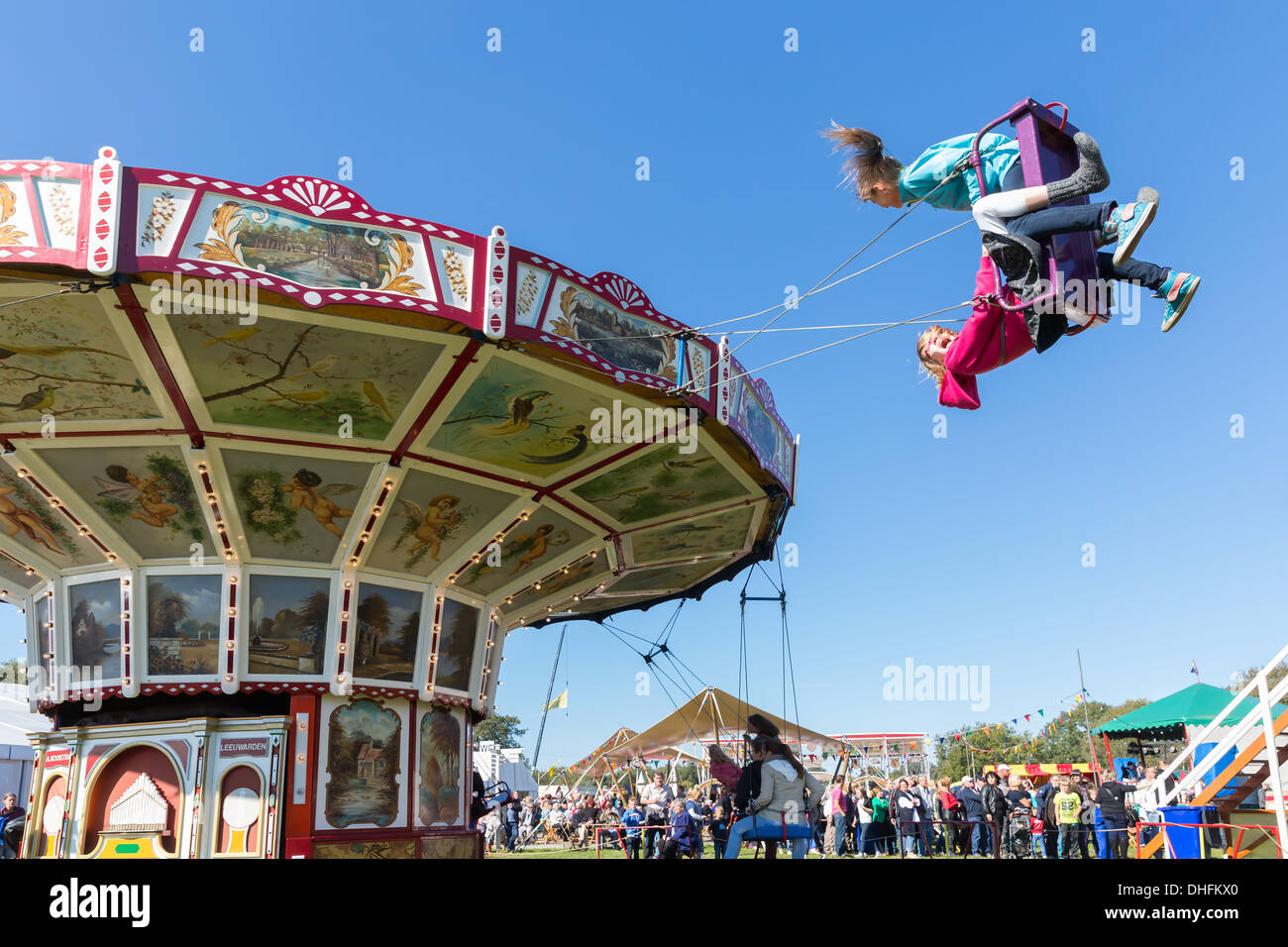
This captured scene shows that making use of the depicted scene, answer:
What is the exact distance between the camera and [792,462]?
1427cm

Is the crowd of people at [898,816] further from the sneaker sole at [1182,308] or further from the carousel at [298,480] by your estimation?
the sneaker sole at [1182,308]

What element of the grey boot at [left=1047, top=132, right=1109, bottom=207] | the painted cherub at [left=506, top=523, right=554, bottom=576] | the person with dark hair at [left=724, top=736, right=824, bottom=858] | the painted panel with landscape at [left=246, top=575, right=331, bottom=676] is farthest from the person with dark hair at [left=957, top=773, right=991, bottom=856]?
the grey boot at [left=1047, top=132, right=1109, bottom=207]

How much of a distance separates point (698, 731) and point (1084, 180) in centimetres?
2628

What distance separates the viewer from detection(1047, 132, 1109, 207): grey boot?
182 inches

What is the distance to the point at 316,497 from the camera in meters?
12.3

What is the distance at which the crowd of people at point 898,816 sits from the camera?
354 inches

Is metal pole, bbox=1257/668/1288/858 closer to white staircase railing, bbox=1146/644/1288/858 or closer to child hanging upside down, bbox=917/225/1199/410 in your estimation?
white staircase railing, bbox=1146/644/1288/858

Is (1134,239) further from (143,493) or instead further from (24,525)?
(24,525)

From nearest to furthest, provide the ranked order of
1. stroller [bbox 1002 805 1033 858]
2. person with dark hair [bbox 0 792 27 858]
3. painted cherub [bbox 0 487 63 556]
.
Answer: painted cherub [bbox 0 487 63 556] → stroller [bbox 1002 805 1033 858] → person with dark hair [bbox 0 792 27 858]

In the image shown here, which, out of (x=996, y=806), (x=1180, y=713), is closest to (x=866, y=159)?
(x=996, y=806)

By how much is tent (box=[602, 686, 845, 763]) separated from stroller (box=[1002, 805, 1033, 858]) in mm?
11755
